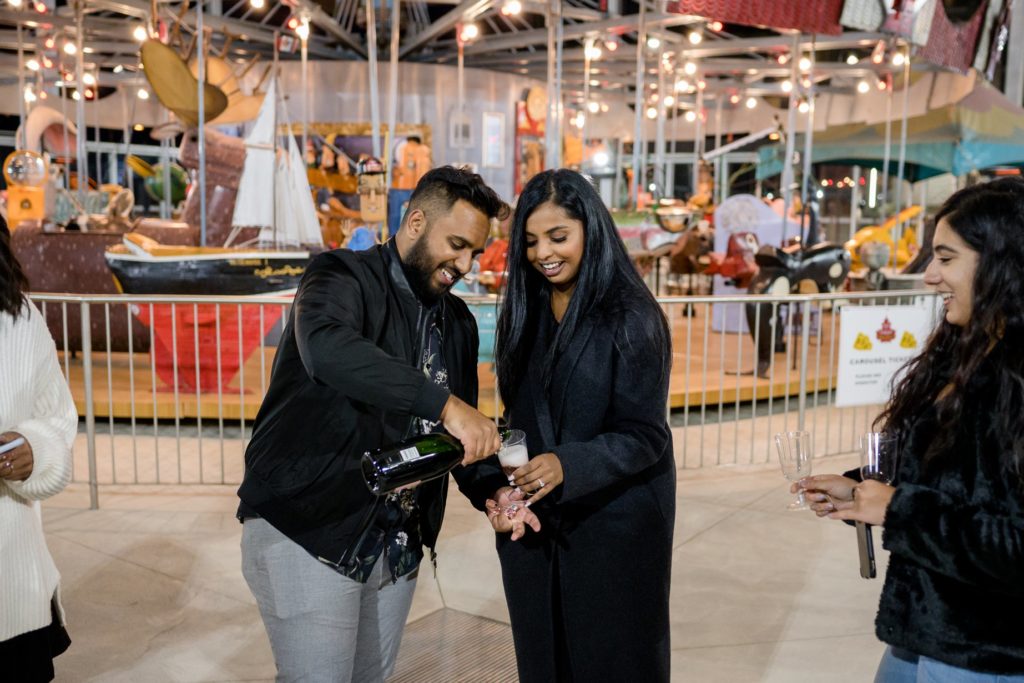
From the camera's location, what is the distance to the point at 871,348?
625 cm

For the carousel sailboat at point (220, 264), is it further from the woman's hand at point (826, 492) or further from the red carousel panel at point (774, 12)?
the woman's hand at point (826, 492)

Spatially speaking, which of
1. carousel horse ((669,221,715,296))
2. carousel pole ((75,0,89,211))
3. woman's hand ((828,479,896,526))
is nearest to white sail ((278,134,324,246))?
carousel pole ((75,0,89,211))

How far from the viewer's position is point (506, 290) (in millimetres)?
2352

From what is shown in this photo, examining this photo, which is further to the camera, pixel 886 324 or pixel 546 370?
pixel 886 324

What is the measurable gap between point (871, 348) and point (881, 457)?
467cm

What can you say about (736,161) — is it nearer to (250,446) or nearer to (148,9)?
(148,9)

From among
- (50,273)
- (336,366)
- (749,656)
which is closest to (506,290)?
(336,366)

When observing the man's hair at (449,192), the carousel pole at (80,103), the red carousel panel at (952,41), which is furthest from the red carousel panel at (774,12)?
the man's hair at (449,192)

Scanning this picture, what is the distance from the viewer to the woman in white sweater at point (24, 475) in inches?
88.7

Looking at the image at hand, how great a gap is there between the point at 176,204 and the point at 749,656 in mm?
24231

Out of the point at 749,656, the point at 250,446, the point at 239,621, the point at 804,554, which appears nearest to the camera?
the point at 250,446

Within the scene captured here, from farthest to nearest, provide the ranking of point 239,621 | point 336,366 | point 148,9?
1. point 148,9
2. point 239,621
3. point 336,366

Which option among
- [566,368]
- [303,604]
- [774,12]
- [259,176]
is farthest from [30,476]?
[774,12]

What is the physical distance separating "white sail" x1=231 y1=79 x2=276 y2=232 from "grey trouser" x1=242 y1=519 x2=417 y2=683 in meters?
7.43
